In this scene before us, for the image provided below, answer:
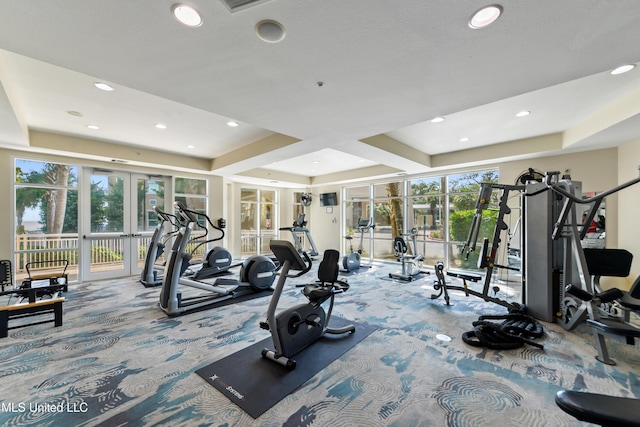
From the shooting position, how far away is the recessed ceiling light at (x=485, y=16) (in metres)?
1.62

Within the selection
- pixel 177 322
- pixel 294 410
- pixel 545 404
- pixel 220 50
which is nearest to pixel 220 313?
pixel 177 322

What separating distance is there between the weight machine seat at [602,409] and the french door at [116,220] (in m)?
7.56

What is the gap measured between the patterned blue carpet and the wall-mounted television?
616 cm

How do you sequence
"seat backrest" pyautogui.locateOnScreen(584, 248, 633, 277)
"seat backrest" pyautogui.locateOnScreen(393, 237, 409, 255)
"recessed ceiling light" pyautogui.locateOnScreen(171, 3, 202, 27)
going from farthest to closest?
"seat backrest" pyautogui.locateOnScreen(393, 237, 409, 255) < "seat backrest" pyautogui.locateOnScreen(584, 248, 633, 277) < "recessed ceiling light" pyautogui.locateOnScreen(171, 3, 202, 27)

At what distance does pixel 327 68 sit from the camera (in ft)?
7.47

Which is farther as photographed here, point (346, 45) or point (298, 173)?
point (298, 173)

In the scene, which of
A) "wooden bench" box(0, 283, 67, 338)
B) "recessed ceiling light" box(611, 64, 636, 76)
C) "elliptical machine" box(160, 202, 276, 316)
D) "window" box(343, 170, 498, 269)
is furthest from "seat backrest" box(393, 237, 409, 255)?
"wooden bench" box(0, 283, 67, 338)

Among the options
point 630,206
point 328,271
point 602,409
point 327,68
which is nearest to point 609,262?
point 630,206

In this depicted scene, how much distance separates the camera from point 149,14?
5.45ft

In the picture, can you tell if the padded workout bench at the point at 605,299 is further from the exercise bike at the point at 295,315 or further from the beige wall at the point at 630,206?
the exercise bike at the point at 295,315

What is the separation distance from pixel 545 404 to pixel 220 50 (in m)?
3.72

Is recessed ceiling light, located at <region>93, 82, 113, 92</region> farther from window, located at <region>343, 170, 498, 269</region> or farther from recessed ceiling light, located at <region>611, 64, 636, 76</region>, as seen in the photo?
window, located at <region>343, 170, 498, 269</region>

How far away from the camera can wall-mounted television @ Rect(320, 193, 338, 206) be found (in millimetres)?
9562

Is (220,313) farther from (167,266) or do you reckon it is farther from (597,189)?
(597,189)
